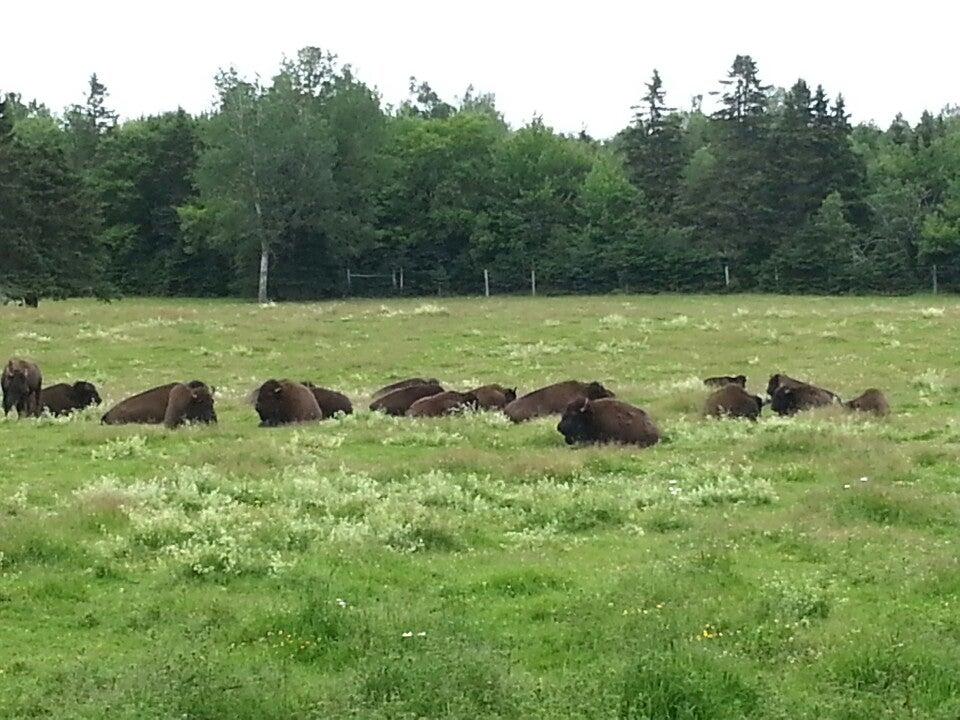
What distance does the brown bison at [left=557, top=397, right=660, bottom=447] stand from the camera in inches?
706

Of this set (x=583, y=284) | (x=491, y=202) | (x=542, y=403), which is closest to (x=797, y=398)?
(x=542, y=403)

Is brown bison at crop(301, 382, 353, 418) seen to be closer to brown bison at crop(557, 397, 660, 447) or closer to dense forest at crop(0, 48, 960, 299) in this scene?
brown bison at crop(557, 397, 660, 447)

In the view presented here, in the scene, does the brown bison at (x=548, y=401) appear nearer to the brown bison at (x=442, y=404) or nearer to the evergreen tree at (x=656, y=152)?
the brown bison at (x=442, y=404)

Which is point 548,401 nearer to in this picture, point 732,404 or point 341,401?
point 732,404

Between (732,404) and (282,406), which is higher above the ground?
(282,406)

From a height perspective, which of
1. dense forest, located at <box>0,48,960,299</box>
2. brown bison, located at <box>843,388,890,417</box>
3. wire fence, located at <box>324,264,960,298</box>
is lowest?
brown bison, located at <box>843,388,890,417</box>

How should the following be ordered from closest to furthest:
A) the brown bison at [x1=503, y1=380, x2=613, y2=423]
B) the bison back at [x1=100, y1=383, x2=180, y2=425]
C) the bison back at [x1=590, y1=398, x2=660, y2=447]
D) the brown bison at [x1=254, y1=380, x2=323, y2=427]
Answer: the bison back at [x1=590, y1=398, x2=660, y2=447], the brown bison at [x1=503, y1=380, x2=613, y2=423], the bison back at [x1=100, y1=383, x2=180, y2=425], the brown bison at [x1=254, y1=380, x2=323, y2=427]

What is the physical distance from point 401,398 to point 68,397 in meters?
6.33

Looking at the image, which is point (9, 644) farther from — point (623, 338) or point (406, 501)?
point (623, 338)

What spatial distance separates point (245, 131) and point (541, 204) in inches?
844

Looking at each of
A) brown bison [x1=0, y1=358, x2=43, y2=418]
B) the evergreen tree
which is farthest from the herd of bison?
the evergreen tree

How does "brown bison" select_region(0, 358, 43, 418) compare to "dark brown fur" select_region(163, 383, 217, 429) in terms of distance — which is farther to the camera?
"brown bison" select_region(0, 358, 43, 418)

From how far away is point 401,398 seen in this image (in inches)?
890

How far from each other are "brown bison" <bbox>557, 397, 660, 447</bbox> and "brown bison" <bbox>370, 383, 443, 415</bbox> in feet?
15.9
